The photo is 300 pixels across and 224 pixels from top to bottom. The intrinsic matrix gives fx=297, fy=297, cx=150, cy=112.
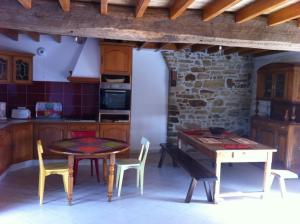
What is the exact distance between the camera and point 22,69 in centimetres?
561

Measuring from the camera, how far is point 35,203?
3781mm

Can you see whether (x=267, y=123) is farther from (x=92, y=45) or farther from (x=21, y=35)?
(x=21, y=35)

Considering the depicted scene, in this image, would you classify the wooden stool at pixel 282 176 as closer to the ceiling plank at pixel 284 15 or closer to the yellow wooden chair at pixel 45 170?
the ceiling plank at pixel 284 15

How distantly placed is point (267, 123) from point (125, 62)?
3082 millimetres

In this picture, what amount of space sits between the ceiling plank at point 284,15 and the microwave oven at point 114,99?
3011 millimetres

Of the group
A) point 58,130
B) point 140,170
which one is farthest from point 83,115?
point 140,170

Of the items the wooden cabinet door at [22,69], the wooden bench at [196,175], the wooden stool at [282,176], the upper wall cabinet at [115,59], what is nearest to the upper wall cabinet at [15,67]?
the wooden cabinet door at [22,69]

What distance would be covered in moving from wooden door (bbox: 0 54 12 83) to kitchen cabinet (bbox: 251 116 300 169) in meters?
5.04

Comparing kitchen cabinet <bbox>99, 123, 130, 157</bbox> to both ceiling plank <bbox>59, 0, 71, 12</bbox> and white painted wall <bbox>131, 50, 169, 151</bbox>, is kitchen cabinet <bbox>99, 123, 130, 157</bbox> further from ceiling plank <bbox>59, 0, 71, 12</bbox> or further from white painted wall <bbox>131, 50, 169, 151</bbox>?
ceiling plank <bbox>59, 0, 71, 12</bbox>

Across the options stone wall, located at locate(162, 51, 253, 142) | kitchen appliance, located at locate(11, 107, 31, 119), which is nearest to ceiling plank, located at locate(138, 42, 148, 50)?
stone wall, located at locate(162, 51, 253, 142)

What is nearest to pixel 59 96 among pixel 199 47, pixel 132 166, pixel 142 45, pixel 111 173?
pixel 142 45

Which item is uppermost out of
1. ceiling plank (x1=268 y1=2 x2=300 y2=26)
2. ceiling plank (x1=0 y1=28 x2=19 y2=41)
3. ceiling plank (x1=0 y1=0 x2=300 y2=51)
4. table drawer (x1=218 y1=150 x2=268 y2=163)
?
ceiling plank (x1=0 y1=28 x2=19 y2=41)

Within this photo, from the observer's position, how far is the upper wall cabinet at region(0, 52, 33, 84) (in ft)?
17.6

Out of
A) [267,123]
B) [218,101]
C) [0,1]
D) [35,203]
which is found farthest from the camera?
[218,101]
